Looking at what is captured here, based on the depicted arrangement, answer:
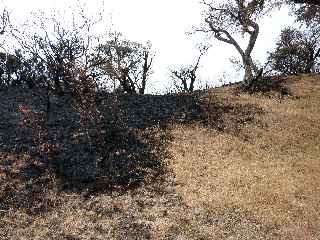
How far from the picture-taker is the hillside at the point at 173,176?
1752 centimetres

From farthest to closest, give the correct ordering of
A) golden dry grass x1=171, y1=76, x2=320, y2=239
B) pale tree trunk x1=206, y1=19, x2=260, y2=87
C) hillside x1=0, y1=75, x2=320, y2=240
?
pale tree trunk x1=206, y1=19, x2=260, y2=87 → golden dry grass x1=171, y1=76, x2=320, y2=239 → hillside x1=0, y1=75, x2=320, y2=240

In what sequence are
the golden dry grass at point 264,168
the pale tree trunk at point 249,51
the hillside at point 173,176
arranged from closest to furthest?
the hillside at point 173,176 < the golden dry grass at point 264,168 < the pale tree trunk at point 249,51

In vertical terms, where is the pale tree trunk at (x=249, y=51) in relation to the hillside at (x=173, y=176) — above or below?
above

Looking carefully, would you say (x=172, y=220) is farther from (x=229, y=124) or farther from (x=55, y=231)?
(x=229, y=124)

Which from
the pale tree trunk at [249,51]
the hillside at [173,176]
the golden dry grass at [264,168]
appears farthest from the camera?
the pale tree trunk at [249,51]

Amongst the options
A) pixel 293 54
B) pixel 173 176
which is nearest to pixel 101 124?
pixel 173 176

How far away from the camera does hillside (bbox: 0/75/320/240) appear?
57.5 ft

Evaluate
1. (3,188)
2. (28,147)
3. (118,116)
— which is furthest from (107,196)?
(118,116)

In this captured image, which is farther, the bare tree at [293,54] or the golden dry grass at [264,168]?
the bare tree at [293,54]

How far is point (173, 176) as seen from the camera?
68.8ft

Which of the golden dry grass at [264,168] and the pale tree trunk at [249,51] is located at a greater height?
→ the pale tree trunk at [249,51]

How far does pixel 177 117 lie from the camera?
2731 cm

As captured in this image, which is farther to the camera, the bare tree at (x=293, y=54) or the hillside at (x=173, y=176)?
the bare tree at (x=293, y=54)

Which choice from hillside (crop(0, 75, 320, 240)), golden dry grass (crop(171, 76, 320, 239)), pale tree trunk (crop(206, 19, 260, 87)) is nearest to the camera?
hillside (crop(0, 75, 320, 240))
